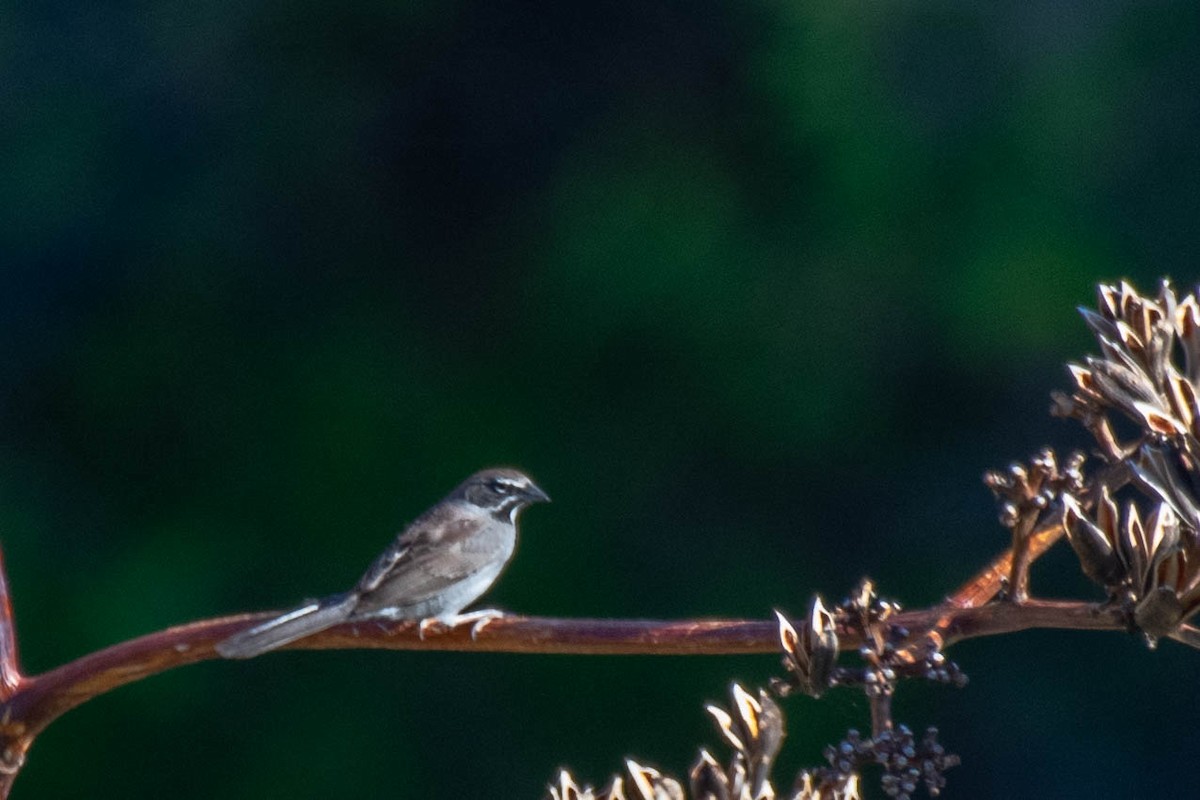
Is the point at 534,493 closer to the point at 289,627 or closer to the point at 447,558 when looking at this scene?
the point at 447,558

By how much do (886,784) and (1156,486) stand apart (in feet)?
0.59

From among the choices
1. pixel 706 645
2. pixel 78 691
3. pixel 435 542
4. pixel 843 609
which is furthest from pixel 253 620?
pixel 435 542

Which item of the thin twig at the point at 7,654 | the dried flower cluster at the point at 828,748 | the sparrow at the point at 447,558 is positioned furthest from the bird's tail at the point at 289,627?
the dried flower cluster at the point at 828,748

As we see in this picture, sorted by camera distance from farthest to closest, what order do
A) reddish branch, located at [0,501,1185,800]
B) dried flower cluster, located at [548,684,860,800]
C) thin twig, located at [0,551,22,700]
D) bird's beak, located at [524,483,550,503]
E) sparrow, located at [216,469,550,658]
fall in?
1. bird's beak, located at [524,483,550,503]
2. sparrow, located at [216,469,550,658]
3. thin twig, located at [0,551,22,700]
4. reddish branch, located at [0,501,1185,800]
5. dried flower cluster, located at [548,684,860,800]

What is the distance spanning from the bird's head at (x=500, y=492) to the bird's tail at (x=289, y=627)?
17.1 inches

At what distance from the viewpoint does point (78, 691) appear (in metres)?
0.97

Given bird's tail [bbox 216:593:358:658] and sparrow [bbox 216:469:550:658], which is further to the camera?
sparrow [bbox 216:469:550:658]

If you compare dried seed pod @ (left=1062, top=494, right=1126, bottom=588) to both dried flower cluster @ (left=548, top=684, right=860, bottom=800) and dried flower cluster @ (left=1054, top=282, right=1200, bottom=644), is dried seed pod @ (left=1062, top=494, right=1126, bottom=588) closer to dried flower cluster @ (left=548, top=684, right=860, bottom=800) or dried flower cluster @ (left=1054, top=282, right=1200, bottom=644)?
dried flower cluster @ (left=1054, top=282, right=1200, bottom=644)

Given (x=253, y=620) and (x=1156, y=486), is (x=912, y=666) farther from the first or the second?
(x=253, y=620)

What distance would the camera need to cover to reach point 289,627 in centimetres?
136

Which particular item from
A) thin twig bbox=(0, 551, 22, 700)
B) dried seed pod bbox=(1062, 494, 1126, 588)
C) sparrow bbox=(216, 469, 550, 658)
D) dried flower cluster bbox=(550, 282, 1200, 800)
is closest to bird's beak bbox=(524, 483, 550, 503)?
sparrow bbox=(216, 469, 550, 658)

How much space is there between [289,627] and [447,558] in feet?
2.19

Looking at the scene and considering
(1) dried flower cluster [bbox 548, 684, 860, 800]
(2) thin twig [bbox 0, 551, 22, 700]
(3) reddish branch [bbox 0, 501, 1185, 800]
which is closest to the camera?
(1) dried flower cluster [bbox 548, 684, 860, 800]

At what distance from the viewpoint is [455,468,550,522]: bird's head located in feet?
7.04
